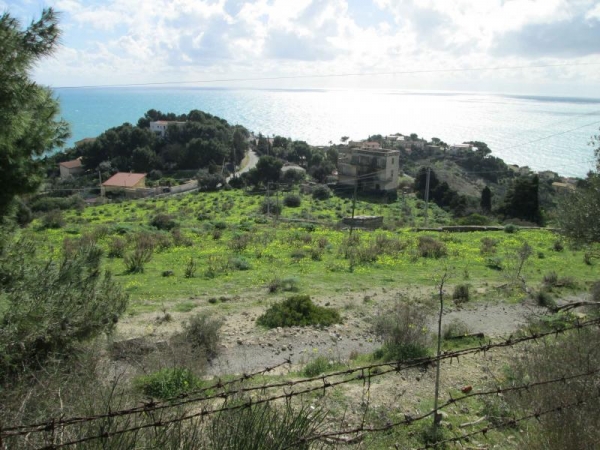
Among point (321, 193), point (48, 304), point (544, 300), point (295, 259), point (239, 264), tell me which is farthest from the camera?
point (321, 193)

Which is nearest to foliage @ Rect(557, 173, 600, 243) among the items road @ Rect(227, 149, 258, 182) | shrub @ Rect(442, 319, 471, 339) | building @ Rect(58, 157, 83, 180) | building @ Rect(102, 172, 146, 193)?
shrub @ Rect(442, 319, 471, 339)

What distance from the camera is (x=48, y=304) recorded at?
6477 mm

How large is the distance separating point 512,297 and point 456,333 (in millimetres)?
5114

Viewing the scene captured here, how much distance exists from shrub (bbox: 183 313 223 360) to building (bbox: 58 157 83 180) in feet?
250

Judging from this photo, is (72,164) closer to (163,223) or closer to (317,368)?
(163,223)

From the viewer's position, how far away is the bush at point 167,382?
21.7ft

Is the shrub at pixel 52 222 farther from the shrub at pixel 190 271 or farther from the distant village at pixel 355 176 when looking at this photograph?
the distant village at pixel 355 176

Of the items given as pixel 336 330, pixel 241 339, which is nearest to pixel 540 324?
pixel 336 330

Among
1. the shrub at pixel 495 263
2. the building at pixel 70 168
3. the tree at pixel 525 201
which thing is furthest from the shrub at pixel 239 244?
the building at pixel 70 168

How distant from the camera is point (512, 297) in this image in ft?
47.4

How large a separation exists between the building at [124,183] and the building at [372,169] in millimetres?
30392

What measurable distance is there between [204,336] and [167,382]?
2.97 meters

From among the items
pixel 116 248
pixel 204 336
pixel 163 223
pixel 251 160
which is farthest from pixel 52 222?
pixel 251 160

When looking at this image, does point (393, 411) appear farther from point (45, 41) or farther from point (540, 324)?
point (45, 41)
